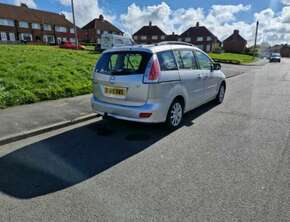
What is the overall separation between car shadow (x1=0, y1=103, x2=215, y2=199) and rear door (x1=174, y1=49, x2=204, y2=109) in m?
0.80

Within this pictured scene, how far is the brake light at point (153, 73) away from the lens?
425 centimetres

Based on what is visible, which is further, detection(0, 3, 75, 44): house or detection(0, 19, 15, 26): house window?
detection(0, 3, 75, 44): house

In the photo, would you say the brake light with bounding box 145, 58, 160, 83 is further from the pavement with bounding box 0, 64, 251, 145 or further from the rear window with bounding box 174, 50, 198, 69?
the pavement with bounding box 0, 64, 251, 145

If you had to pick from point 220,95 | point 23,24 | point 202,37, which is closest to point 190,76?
point 220,95

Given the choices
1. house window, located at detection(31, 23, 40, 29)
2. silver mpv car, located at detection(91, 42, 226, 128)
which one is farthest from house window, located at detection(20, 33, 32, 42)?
silver mpv car, located at detection(91, 42, 226, 128)

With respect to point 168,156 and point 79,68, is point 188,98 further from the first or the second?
point 79,68

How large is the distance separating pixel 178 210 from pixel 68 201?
1.29m

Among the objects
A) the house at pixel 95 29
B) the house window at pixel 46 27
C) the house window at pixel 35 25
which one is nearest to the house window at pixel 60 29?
the house window at pixel 46 27

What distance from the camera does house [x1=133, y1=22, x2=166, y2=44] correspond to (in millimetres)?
Answer: 77188

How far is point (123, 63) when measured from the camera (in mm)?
4730

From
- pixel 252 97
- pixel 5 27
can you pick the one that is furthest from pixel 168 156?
pixel 5 27

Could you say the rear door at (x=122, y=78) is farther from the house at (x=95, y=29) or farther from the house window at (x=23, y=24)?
the house at (x=95, y=29)

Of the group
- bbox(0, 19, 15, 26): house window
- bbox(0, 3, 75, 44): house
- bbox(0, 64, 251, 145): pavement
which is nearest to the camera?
bbox(0, 64, 251, 145): pavement

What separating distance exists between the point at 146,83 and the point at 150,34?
7826 cm
